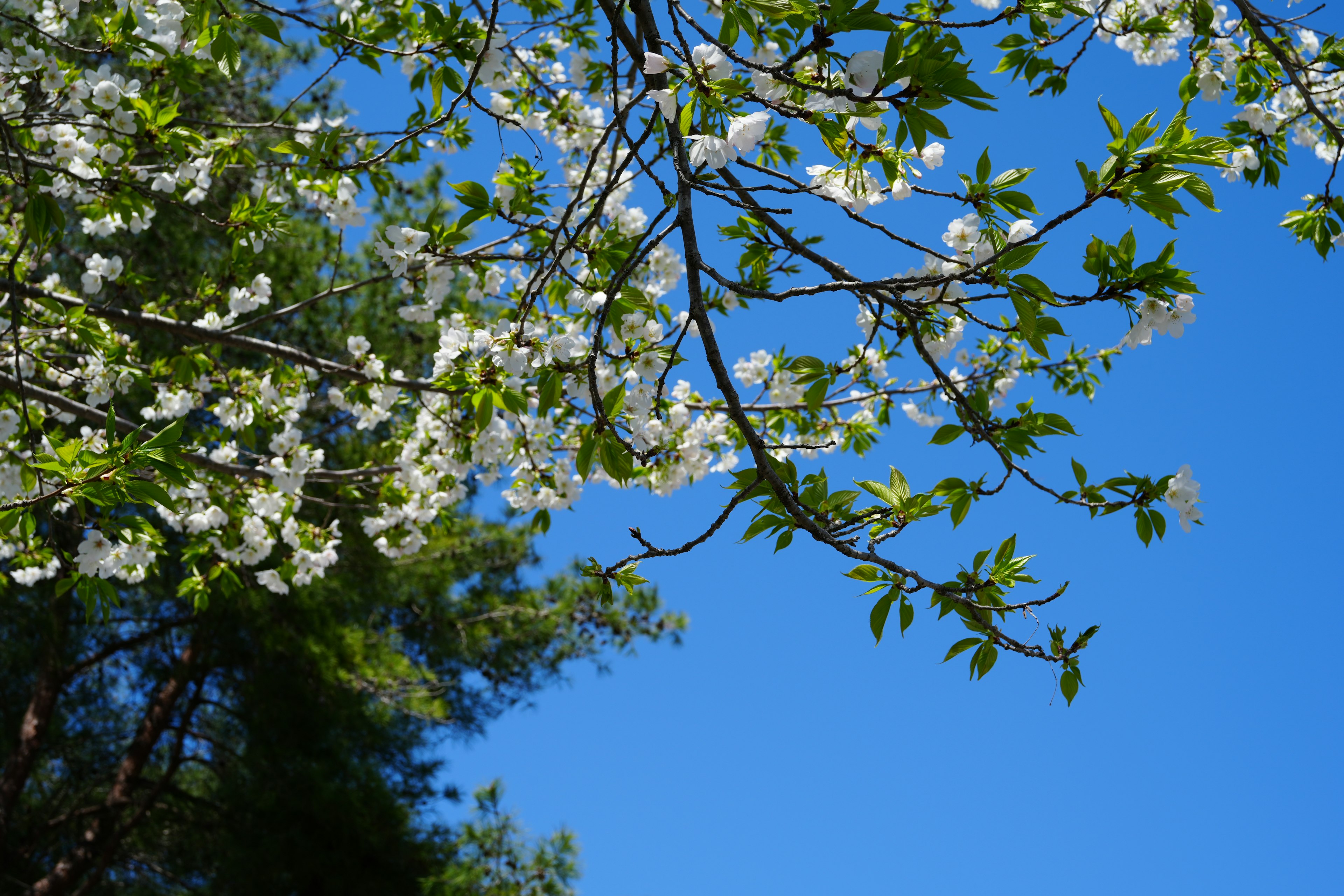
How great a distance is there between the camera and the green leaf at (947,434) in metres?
1.85

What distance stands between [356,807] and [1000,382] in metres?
4.83

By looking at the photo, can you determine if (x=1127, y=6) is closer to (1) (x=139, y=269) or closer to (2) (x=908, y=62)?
(2) (x=908, y=62)

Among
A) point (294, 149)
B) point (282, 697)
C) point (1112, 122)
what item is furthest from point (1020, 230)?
point (282, 697)

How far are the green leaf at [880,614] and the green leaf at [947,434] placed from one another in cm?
36

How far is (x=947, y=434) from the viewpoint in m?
1.85

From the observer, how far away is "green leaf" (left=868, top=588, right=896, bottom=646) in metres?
1.64

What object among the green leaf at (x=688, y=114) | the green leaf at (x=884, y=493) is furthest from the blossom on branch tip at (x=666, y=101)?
the green leaf at (x=884, y=493)

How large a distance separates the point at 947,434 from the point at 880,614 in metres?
0.41

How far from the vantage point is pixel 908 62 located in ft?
4.50

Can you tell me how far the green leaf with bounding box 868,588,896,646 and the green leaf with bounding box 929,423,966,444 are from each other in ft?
1.20

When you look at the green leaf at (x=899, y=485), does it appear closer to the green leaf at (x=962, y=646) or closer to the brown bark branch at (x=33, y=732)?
the green leaf at (x=962, y=646)

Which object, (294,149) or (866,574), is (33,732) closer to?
(294,149)

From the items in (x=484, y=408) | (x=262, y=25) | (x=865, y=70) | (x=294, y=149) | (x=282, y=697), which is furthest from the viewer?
(x=282, y=697)

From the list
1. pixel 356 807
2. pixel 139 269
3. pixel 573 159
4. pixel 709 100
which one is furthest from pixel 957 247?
pixel 139 269
